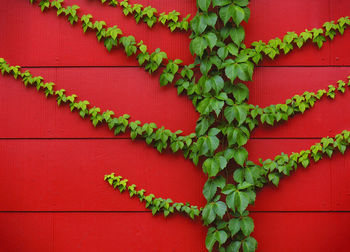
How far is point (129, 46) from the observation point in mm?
2104

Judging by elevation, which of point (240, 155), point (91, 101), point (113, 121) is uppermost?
point (91, 101)

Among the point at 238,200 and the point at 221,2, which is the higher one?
the point at 221,2

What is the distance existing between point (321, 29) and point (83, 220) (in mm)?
1768

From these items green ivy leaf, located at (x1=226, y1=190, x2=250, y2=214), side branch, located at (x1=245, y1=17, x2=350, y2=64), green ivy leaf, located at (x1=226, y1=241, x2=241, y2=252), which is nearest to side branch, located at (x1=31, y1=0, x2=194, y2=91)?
side branch, located at (x1=245, y1=17, x2=350, y2=64)

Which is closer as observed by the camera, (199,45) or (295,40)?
(199,45)

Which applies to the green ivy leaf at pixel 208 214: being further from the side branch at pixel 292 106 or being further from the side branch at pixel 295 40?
the side branch at pixel 295 40

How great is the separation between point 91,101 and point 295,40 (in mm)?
1242

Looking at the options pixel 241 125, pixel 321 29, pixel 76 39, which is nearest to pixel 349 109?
pixel 321 29

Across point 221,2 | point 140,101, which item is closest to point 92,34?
point 140,101

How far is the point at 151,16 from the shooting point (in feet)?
6.98

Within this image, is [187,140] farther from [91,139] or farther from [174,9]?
[174,9]

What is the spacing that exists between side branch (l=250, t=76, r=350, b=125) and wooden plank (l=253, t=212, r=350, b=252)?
0.56 m

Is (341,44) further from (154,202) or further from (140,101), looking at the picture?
(154,202)

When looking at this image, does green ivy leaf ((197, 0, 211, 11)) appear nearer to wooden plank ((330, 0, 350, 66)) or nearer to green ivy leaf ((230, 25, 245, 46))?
green ivy leaf ((230, 25, 245, 46))
